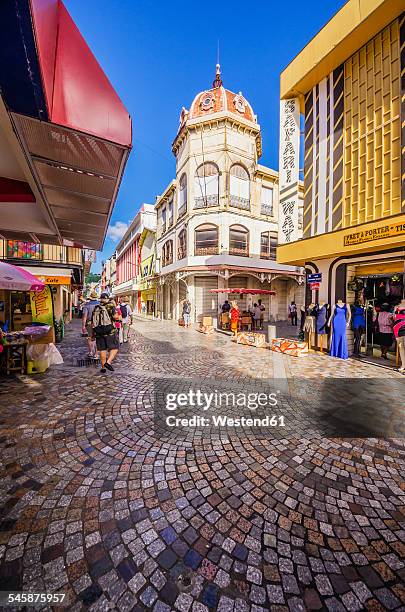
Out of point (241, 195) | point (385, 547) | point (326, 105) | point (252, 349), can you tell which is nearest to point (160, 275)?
point (241, 195)

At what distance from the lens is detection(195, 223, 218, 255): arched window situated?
1925 cm

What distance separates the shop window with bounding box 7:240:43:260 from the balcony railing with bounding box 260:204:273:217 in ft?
55.0

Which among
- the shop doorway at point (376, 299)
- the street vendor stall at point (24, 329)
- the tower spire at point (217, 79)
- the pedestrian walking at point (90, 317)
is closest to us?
the street vendor stall at point (24, 329)

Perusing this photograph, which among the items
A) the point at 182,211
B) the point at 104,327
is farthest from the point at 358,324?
the point at 182,211

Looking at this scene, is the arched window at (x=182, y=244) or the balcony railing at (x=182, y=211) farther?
the balcony railing at (x=182, y=211)

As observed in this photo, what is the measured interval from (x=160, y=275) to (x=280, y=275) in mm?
11700

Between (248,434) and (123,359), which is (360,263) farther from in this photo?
(123,359)

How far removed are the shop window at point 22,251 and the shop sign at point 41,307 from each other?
5.36 meters

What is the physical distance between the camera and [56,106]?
200 centimetres

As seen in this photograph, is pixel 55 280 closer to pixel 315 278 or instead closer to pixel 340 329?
pixel 315 278

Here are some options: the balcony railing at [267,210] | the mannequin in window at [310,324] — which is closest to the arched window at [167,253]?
the balcony railing at [267,210]

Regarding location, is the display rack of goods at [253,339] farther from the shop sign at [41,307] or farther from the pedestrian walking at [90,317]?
the shop sign at [41,307]

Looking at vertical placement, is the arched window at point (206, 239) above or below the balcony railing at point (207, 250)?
above

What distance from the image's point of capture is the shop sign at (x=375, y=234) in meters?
6.47
